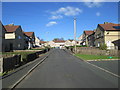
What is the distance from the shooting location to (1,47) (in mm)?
37250

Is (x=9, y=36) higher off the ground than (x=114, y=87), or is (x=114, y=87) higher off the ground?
(x=9, y=36)

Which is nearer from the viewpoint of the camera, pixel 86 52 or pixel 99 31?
pixel 86 52

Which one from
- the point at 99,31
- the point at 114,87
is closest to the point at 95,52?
the point at 99,31

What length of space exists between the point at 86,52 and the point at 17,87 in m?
29.1

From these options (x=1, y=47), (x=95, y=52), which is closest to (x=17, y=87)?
(x=95, y=52)

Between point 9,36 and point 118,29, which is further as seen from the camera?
point 9,36

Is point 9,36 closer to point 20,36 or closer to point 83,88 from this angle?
point 20,36

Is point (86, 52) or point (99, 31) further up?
point (99, 31)

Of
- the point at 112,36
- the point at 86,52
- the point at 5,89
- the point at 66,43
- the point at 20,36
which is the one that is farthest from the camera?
the point at 66,43

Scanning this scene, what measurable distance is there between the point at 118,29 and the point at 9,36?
3246cm

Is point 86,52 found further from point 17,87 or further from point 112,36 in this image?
point 17,87

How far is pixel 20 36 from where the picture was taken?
5309cm

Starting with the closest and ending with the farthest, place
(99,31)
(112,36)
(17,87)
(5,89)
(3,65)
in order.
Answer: (5,89)
(17,87)
(3,65)
(112,36)
(99,31)

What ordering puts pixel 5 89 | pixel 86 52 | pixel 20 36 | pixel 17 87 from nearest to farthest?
pixel 5 89 < pixel 17 87 < pixel 86 52 < pixel 20 36
